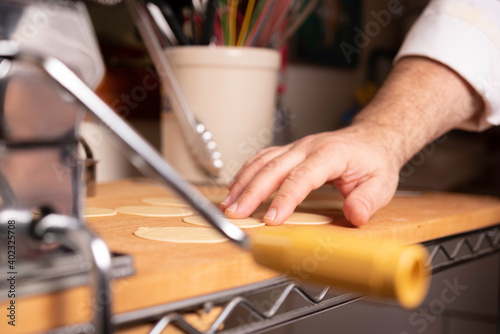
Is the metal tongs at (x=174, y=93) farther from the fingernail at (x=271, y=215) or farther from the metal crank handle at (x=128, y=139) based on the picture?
Result: the metal crank handle at (x=128, y=139)

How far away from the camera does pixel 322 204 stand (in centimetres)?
69

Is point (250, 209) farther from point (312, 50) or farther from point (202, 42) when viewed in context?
point (312, 50)

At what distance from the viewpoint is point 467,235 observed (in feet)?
2.21

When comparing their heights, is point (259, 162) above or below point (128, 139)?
below

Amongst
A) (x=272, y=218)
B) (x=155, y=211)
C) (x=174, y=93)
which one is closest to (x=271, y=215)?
(x=272, y=218)

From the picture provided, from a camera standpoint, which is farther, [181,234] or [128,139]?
[181,234]

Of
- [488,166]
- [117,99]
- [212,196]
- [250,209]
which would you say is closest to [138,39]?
[117,99]

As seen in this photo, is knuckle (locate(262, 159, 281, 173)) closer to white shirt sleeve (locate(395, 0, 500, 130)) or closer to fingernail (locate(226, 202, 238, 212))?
fingernail (locate(226, 202, 238, 212))

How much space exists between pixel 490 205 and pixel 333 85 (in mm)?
810

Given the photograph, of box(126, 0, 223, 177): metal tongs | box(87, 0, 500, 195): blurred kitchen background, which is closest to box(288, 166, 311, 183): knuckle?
box(126, 0, 223, 177): metal tongs

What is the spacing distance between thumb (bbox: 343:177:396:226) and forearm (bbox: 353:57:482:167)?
0.27 feet

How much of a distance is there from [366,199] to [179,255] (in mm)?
229

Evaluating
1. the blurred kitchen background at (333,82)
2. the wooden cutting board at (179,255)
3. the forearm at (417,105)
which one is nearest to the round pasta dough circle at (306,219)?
the wooden cutting board at (179,255)

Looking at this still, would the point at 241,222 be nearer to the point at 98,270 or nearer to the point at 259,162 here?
the point at 259,162
